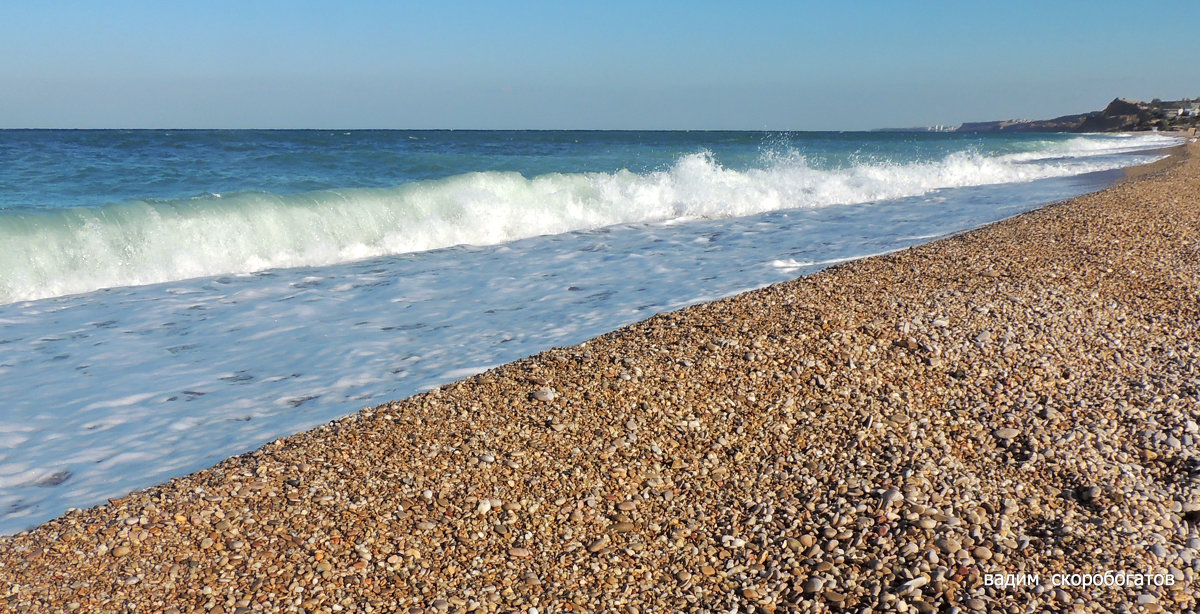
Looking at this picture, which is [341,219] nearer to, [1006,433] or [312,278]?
[312,278]

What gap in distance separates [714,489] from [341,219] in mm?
8529

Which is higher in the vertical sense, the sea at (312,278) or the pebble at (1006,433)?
the pebble at (1006,433)

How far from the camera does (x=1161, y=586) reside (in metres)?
2.36

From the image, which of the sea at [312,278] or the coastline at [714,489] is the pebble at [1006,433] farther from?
the sea at [312,278]

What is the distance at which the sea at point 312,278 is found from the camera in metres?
3.86

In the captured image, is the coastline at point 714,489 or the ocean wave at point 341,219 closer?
the coastline at point 714,489

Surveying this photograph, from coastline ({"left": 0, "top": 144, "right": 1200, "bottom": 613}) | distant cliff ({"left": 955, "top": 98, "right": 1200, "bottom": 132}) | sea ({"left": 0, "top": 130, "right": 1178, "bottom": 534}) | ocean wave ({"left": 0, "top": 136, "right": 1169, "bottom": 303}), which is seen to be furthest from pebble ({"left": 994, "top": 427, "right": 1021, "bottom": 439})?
distant cliff ({"left": 955, "top": 98, "right": 1200, "bottom": 132})

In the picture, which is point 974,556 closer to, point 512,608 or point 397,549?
point 512,608

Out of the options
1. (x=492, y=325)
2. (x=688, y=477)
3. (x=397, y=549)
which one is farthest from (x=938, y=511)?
(x=492, y=325)

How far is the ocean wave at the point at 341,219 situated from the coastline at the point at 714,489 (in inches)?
222


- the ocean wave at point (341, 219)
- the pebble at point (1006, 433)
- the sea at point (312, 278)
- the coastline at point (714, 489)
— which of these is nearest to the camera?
the coastline at point (714, 489)

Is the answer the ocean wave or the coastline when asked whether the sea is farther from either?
the coastline

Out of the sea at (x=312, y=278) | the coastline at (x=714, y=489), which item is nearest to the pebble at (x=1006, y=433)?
the coastline at (x=714, y=489)

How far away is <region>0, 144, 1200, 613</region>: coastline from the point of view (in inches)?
95.6
